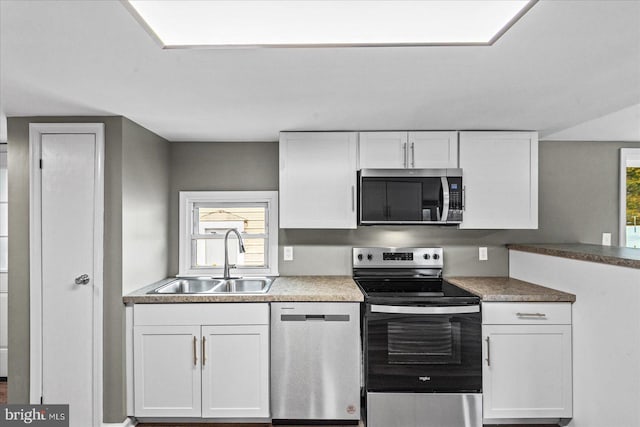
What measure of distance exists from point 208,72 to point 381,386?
6.79 ft

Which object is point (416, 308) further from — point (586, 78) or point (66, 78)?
point (66, 78)

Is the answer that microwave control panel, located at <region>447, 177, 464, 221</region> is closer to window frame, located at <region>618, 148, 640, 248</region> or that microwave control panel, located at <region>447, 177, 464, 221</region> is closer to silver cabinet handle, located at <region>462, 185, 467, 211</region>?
silver cabinet handle, located at <region>462, 185, 467, 211</region>

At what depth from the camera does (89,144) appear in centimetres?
252

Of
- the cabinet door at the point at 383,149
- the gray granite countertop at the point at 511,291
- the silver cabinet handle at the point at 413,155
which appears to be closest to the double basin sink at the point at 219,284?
the cabinet door at the point at 383,149

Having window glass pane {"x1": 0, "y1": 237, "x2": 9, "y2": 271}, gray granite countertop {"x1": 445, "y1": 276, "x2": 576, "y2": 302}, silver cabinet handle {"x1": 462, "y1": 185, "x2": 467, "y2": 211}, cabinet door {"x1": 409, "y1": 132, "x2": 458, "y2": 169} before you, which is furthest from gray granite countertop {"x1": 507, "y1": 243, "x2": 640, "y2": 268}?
window glass pane {"x1": 0, "y1": 237, "x2": 9, "y2": 271}

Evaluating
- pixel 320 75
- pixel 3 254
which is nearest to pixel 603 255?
pixel 320 75

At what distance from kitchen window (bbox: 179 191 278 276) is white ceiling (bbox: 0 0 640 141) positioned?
30.1 inches

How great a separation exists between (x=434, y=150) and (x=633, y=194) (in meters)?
1.91

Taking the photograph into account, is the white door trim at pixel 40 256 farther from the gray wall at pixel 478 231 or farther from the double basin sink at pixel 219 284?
the gray wall at pixel 478 231

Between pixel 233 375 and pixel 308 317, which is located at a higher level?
pixel 308 317

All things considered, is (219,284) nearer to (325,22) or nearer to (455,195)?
(455,195)

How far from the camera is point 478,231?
130 inches

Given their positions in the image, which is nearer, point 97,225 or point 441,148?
point 97,225

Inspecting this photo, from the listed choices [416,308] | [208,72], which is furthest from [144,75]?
[416,308]
